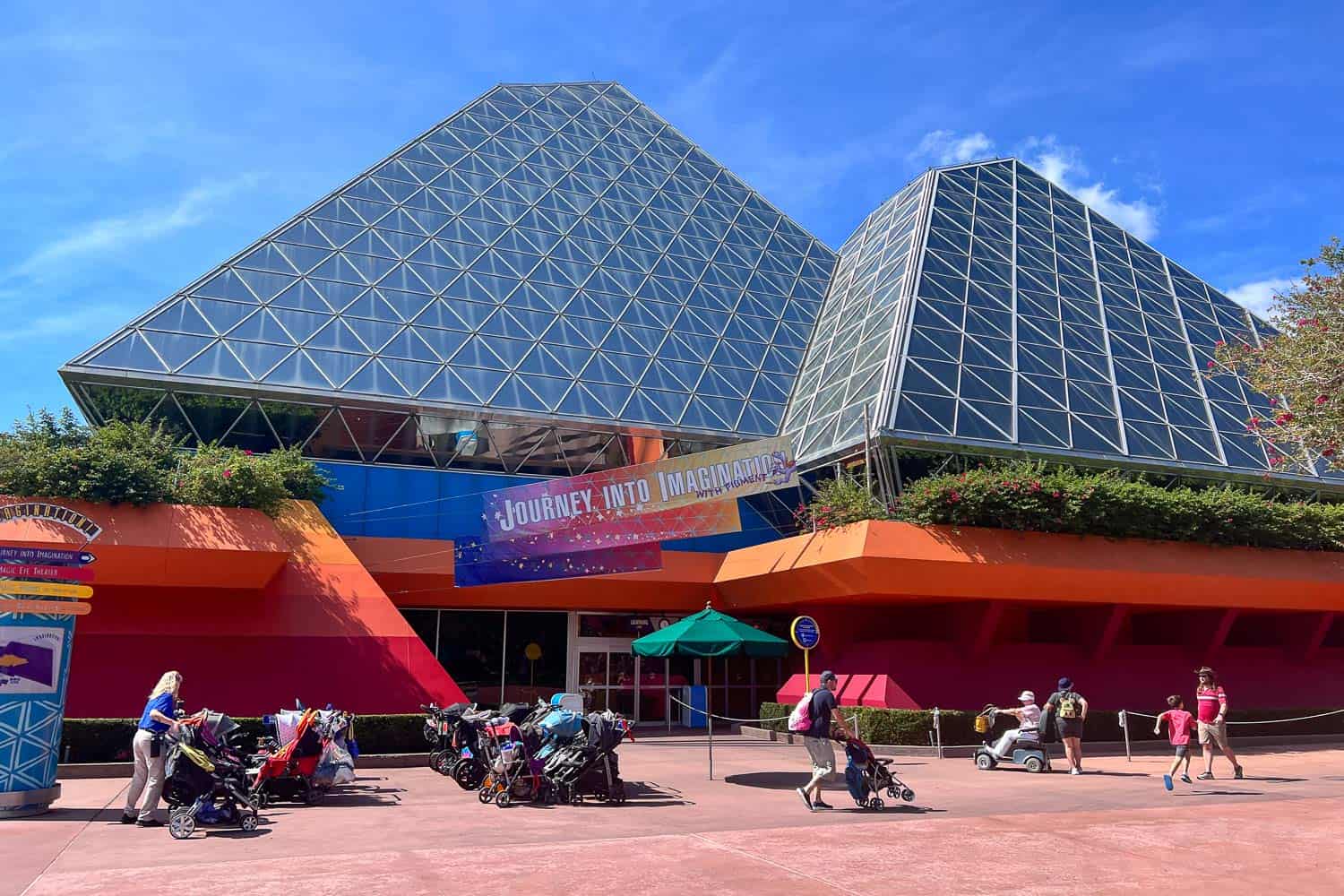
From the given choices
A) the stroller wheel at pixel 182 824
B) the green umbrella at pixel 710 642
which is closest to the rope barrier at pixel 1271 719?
the green umbrella at pixel 710 642

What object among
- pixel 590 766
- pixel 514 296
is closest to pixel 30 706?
pixel 590 766

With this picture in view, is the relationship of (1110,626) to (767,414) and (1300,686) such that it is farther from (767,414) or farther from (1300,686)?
(767,414)

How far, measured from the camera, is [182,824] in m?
9.61

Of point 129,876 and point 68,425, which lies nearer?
point 129,876

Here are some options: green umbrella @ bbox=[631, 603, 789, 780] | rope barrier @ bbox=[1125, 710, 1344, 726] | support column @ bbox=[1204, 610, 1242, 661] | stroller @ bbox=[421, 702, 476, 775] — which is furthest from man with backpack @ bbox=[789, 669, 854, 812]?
support column @ bbox=[1204, 610, 1242, 661]

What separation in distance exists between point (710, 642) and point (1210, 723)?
27.5 feet

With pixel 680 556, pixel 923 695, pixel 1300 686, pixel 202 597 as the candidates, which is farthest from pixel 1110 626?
pixel 202 597

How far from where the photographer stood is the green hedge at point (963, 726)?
19.4 metres

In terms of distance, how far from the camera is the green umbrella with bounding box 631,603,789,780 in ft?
49.8

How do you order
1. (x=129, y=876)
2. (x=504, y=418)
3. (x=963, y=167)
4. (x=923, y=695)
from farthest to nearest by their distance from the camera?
(x=963, y=167) < (x=504, y=418) < (x=923, y=695) < (x=129, y=876)

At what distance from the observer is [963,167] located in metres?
36.6

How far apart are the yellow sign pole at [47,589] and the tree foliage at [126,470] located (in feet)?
20.9

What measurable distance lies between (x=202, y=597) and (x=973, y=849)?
15.5m

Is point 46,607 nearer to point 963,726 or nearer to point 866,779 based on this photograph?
point 866,779
